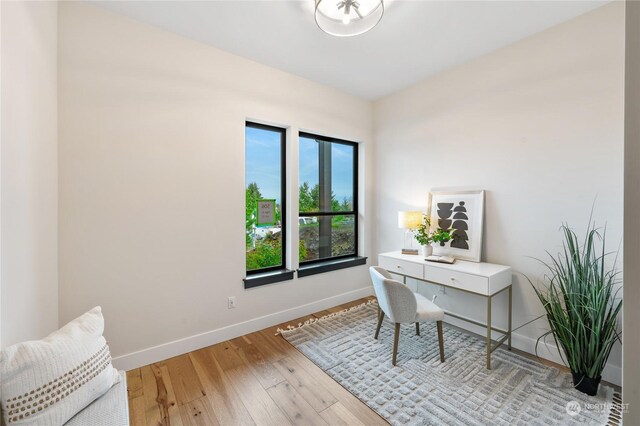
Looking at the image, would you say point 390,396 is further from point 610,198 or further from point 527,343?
point 610,198

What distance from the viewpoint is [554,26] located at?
219 centimetres

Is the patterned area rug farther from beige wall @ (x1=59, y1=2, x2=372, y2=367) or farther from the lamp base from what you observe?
beige wall @ (x1=59, y1=2, x2=372, y2=367)

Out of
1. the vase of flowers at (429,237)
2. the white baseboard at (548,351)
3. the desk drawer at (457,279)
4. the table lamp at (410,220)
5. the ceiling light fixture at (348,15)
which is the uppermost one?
the ceiling light fixture at (348,15)

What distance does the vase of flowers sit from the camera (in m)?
2.70

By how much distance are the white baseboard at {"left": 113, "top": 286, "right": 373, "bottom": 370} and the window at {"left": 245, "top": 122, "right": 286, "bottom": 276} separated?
20.3 inches

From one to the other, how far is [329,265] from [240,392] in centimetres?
172

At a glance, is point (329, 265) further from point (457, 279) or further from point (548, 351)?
point (548, 351)

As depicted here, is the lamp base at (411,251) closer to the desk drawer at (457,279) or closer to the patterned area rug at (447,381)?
the desk drawer at (457,279)

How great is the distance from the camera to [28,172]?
1.39 m

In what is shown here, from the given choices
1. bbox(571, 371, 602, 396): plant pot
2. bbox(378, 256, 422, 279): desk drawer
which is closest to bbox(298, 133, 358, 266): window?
bbox(378, 256, 422, 279): desk drawer

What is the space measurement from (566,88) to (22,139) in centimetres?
362

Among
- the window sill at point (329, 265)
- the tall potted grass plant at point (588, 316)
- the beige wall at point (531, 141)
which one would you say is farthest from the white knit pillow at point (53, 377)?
the beige wall at point (531, 141)

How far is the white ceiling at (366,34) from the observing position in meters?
1.97

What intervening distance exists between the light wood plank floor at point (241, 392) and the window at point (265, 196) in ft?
2.96
